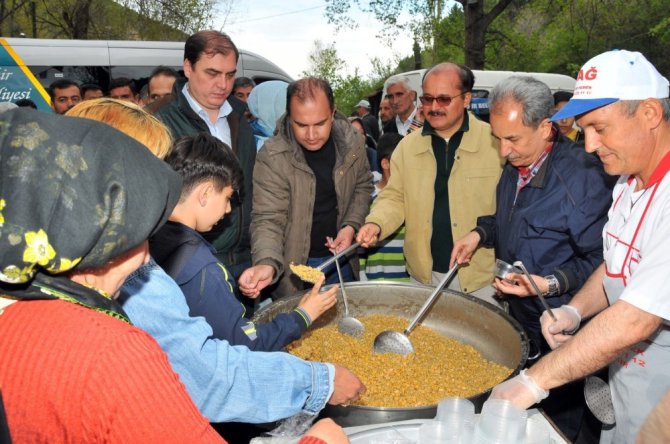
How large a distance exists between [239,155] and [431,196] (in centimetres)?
125

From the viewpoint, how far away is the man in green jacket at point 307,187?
2988 mm

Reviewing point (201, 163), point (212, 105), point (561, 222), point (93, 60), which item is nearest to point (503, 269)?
point (561, 222)

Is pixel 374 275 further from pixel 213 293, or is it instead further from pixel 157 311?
pixel 157 311

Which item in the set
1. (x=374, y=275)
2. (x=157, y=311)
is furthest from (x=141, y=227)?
(x=374, y=275)

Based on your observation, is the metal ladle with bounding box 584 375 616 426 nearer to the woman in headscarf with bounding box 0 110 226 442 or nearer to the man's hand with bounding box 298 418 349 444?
the man's hand with bounding box 298 418 349 444

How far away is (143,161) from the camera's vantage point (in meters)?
0.93

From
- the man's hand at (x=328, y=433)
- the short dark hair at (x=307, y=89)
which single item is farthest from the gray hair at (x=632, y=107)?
the short dark hair at (x=307, y=89)

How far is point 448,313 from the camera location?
2.64m

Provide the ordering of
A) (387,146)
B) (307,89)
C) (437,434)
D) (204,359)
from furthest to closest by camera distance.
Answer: (387,146) < (307,89) < (204,359) < (437,434)

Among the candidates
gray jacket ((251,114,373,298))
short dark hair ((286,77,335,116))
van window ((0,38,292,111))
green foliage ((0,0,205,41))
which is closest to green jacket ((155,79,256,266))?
gray jacket ((251,114,373,298))

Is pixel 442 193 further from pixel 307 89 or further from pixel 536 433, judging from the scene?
pixel 536 433

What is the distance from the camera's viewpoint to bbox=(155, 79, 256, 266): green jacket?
308cm

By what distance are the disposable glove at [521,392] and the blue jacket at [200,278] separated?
856 mm

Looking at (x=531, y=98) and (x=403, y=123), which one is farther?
(x=403, y=123)
